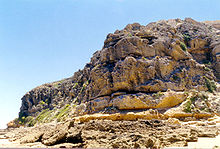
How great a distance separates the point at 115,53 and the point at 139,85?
24.6 ft

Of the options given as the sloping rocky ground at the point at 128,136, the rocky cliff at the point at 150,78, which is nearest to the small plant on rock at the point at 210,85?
the rocky cliff at the point at 150,78

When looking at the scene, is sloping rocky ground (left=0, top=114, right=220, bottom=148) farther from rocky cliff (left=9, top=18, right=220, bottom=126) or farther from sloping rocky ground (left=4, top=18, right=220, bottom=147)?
rocky cliff (left=9, top=18, right=220, bottom=126)

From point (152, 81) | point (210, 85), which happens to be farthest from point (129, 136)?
point (210, 85)

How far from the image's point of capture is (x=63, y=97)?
2152 inches

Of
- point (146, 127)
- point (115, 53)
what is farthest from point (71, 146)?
Result: point (115, 53)

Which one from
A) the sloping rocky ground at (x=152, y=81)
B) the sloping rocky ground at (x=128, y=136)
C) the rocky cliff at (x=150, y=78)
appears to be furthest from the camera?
the rocky cliff at (x=150, y=78)

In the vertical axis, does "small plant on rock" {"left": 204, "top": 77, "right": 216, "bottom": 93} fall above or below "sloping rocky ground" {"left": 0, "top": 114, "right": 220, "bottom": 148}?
above

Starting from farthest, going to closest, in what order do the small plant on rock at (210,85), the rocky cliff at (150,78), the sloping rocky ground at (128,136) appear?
the small plant on rock at (210,85)
the rocky cliff at (150,78)
the sloping rocky ground at (128,136)

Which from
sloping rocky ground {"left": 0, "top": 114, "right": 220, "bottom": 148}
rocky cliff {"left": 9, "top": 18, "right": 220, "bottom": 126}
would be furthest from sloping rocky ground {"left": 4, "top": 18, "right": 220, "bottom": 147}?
sloping rocky ground {"left": 0, "top": 114, "right": 220, "bottom": 148}

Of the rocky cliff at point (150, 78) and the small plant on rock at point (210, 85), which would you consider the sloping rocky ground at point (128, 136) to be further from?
the small plant on rock at point (210, 85)

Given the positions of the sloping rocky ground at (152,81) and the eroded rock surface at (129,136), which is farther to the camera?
the sloping rocky ground at (152,81)

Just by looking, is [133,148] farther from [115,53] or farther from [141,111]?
[115,53]

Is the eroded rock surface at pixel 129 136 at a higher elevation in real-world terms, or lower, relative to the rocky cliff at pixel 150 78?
lower

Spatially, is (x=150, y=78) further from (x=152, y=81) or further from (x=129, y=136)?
(x=129, y=136)
